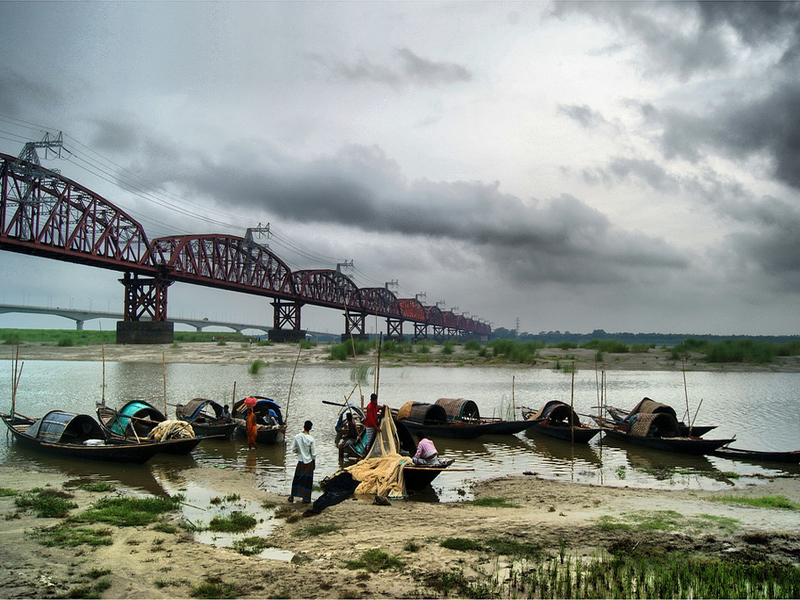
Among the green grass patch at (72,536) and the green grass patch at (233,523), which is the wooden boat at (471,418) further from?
the green grass patch at (72,536)

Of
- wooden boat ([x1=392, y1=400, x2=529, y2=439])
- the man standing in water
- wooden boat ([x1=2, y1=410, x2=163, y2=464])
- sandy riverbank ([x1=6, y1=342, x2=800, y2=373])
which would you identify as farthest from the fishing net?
sandy riverbank ([x1=6, y1=342, x2=800, y2=373])

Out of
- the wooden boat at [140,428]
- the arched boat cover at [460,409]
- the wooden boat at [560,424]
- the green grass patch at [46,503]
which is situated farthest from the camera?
the arched boat cover at [460,409]

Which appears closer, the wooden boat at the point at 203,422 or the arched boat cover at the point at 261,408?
the wooden boat at the point at 203,422

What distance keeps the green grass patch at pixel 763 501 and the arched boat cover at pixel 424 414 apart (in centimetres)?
960

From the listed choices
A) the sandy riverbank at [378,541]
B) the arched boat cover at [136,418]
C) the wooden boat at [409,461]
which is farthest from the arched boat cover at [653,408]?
A: the arched boat cover at [136,418]

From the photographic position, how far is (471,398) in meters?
30.5

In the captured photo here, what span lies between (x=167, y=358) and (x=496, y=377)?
33.7 metres

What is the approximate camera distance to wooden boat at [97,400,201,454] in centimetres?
1454

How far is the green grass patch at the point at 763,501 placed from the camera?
10.9 metres

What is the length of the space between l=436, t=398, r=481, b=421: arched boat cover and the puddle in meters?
9.71

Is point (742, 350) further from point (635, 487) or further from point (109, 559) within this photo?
point (109, 559)

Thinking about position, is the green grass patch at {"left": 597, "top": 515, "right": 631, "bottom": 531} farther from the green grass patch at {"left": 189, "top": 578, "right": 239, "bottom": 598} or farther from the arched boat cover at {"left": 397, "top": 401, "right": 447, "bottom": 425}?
the arched boat cover at {"left": 397, "top": 401, "right": 447, "bottom": 425}

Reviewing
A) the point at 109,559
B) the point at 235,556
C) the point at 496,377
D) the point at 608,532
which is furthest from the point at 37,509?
the point at 496,377

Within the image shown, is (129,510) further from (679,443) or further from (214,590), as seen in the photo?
(679,443)
